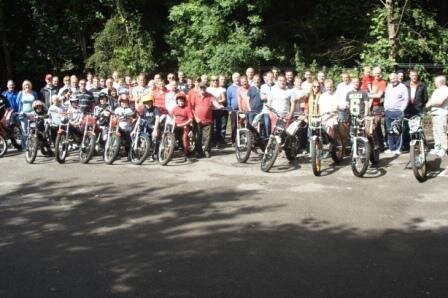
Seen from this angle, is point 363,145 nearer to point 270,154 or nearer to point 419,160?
point 419,160

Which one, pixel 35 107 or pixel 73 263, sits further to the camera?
pixel 35 107

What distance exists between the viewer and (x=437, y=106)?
10.3 metres

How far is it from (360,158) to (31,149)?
6.55m

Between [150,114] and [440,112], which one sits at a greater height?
[150,114]

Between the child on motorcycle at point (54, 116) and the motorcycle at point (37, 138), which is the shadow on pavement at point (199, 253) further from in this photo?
the child on motorcycle at point (54, 116)

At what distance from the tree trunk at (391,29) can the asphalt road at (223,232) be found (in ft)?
25.9

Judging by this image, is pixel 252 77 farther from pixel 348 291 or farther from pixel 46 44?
pixel 46 44

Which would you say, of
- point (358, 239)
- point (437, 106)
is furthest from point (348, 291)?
point (437, 106)

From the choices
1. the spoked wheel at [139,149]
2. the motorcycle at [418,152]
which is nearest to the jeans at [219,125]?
the spoked wheel at [139,149]

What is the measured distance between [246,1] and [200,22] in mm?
1800

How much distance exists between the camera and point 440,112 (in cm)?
1038

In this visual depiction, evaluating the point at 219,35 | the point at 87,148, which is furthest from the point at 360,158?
the point at 219,35

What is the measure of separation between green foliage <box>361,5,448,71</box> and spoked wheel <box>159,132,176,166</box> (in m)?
8.72

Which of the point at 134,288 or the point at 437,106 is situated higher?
the point at 437,106
